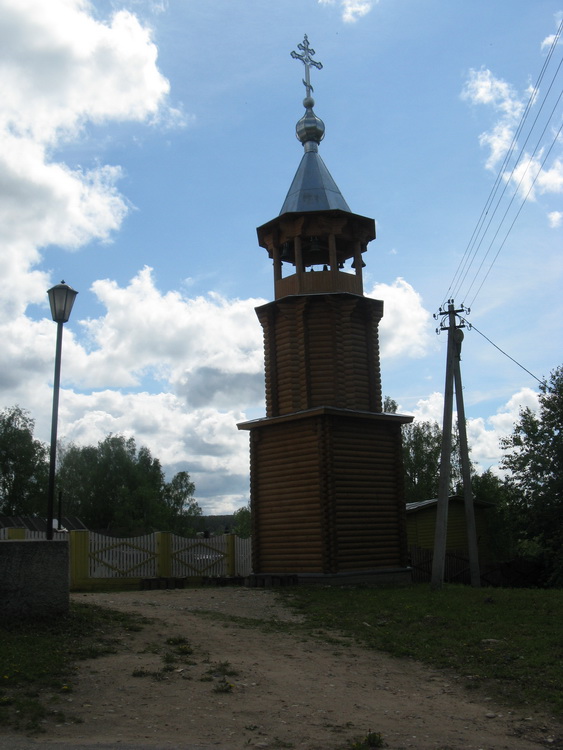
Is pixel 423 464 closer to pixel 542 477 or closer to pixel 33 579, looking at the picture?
pixel 542 477

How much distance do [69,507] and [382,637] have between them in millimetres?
50858

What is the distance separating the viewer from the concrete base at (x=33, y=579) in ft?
31.2

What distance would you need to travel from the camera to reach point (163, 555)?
2041 centimetres

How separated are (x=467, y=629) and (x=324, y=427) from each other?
893 centimetres

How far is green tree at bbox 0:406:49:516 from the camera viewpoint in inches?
2089

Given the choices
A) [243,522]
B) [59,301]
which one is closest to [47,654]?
[59,301]

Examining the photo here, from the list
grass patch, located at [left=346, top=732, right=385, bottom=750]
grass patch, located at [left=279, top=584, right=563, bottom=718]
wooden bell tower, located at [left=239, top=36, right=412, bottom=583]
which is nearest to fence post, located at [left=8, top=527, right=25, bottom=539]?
wooden bell tower, located at [left=239, top=36, right=412, bottom=583]

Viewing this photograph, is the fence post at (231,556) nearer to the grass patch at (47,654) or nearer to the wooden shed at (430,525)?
the grass patch at (47,654)

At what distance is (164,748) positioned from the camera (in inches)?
223

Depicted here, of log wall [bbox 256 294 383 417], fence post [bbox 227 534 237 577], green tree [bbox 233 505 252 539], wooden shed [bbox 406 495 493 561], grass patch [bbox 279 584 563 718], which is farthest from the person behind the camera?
green tree [bbox 233 505 252 539]

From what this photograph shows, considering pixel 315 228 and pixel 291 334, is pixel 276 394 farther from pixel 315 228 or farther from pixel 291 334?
pixel 315 228

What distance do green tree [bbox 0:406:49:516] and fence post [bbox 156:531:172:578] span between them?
119 feet

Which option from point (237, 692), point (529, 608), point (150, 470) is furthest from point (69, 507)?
point (237, 692)

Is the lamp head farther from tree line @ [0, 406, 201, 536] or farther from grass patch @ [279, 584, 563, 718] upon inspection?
tree line @ [0, 406, 201, 536]
